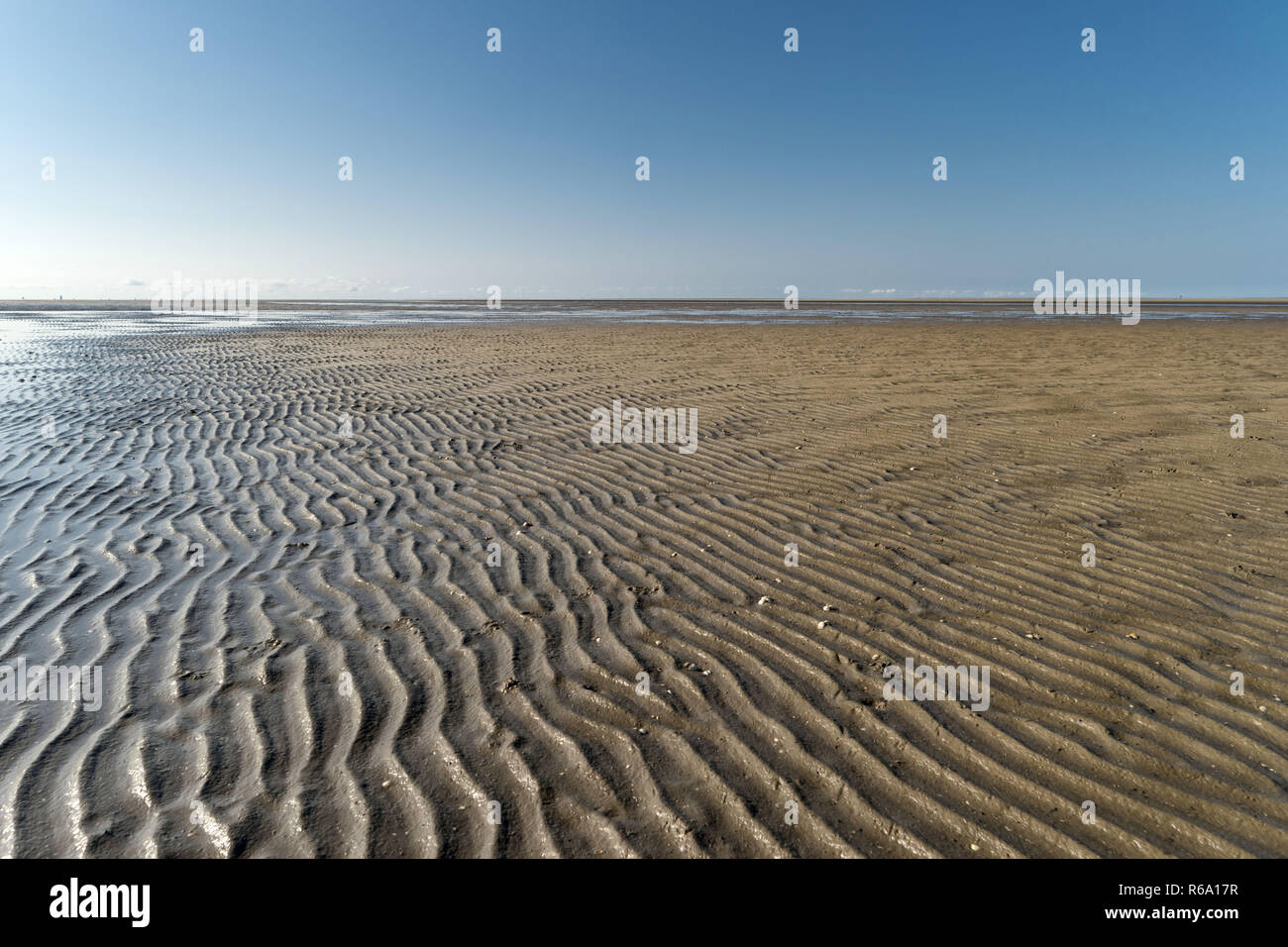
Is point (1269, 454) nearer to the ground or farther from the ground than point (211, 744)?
farther from the ground

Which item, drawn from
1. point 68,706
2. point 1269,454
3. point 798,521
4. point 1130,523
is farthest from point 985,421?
point 68,706

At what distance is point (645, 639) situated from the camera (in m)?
4.24

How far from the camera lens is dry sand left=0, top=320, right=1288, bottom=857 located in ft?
9.38

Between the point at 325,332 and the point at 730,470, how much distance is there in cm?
2629

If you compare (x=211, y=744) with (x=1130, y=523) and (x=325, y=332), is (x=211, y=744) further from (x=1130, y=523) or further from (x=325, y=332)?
(x=325, y=332)

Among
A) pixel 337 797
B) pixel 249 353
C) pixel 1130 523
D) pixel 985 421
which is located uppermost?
pixel 249 353

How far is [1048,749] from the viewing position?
3207 mm

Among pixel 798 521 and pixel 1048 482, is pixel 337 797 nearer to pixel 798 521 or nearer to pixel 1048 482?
pixel 798 521

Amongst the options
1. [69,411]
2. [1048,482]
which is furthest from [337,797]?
[69,411]

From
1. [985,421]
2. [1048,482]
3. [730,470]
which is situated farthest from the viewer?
[985,421]

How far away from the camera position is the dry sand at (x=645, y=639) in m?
2.86

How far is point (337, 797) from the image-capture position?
2949 mm
